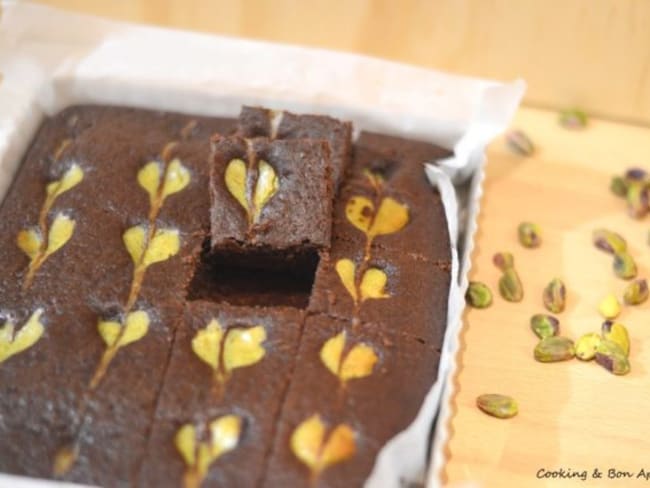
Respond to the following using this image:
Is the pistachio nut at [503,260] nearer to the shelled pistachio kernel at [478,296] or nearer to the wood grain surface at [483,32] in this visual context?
the shelled pistachio kernel at [478,296]

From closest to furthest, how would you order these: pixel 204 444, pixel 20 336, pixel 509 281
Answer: pixel 204 444 < pixel 20 336 < pixel 509 281

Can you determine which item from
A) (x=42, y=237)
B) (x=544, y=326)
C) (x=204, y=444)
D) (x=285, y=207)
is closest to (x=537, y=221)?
(x=544, y=326)

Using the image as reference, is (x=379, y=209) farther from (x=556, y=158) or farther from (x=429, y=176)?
(x=556, y=158)

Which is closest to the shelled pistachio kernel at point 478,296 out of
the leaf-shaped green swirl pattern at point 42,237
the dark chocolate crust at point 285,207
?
the dark chocolate crust at point 285,207

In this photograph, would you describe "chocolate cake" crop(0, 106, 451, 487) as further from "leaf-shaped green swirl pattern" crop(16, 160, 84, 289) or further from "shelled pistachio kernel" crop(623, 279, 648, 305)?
"shelled pistachio kernel" crop(623, 279, 648, 305)

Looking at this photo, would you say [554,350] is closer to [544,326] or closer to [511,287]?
[544,326]

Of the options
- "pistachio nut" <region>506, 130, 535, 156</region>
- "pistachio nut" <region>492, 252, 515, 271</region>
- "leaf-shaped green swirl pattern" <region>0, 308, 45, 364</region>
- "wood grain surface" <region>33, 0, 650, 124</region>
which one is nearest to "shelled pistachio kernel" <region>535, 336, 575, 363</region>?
"pistachio nut" <region>492, 252, 515, 271</region>
